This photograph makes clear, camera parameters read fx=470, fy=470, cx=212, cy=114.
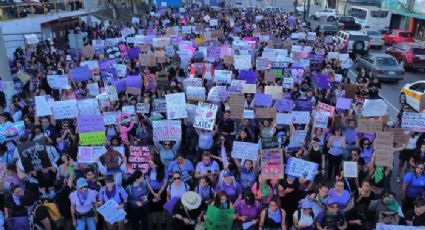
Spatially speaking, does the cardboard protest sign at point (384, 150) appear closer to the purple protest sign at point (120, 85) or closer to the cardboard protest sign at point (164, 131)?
the cardboard protest sign at point (164, 131)

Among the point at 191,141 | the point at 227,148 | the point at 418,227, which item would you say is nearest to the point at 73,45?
the point at 191,141

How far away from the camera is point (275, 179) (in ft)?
24.5

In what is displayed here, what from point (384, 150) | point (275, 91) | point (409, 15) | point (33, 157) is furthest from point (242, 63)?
point (409, 15)

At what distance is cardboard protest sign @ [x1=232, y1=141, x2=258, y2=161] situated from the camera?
8125mm

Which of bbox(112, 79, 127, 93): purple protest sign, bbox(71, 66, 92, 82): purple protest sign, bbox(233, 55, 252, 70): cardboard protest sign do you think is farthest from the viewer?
bbox(233, 55, 252, 70): cardboard protest sign

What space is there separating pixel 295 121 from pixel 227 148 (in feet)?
6.28

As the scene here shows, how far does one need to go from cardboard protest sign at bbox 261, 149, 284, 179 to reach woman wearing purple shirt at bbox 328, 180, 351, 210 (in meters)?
0.88

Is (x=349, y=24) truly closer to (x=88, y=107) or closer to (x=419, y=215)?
(x=88, y=107)

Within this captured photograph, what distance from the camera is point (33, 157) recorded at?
8.00m

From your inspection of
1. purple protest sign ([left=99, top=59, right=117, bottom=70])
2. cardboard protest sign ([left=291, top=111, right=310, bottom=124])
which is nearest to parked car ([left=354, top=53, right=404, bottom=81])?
cardboard protest sign ([left=291, top=111, right=310, bottom=124])

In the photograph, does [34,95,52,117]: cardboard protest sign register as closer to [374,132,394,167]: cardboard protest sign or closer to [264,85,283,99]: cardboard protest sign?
[264,85,283,99]: cardboard protest sign

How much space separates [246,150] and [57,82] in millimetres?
6943

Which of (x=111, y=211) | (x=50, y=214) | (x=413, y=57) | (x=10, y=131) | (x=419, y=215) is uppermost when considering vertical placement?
(x=10, y=131)

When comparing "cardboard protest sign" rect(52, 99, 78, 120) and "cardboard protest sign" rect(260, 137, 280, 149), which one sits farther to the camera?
"cardboard protest sign" rect(52, 99, 78, 120)
